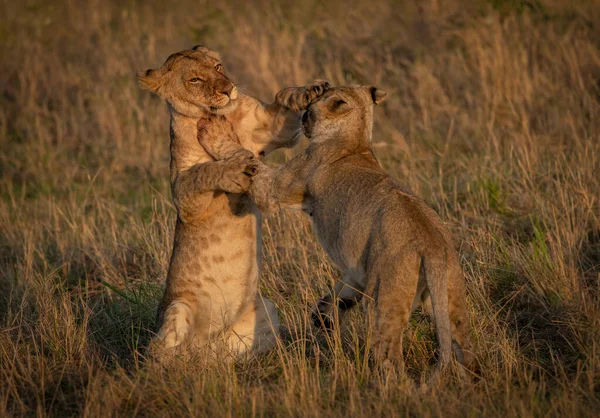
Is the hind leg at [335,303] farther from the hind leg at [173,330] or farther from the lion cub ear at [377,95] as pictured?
the lion cub ear at [377,95]

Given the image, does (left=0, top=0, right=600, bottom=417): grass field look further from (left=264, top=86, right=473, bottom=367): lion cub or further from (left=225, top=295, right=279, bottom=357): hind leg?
(left=264, top=86, right=473, bottom=367): lion cub

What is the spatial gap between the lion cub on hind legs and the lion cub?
1.09 feet

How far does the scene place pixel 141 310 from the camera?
19.4 ft

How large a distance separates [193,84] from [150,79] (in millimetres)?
318

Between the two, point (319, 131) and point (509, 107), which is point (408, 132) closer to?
point (509, 107)

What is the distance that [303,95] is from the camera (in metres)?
5.12

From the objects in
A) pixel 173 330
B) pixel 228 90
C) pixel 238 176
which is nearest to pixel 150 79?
pixel 228 90

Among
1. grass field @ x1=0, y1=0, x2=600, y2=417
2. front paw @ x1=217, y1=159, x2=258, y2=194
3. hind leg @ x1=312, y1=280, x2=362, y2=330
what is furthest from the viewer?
front paw @ x1=217, y1=159, x2=258, y2=194

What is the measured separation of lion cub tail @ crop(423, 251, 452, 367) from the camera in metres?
3.93

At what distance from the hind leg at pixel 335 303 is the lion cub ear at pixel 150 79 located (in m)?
1.72

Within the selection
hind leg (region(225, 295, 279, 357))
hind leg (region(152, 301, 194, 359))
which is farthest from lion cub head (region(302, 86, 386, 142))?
hind leg (region(152, 301, 194, 359))

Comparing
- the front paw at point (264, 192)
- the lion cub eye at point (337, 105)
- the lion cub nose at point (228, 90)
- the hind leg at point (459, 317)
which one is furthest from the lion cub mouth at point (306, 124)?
the hind leg at point (459, 317)

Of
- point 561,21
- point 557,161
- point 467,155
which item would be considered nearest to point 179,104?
point 557,161

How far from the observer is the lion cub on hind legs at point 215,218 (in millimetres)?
5195
